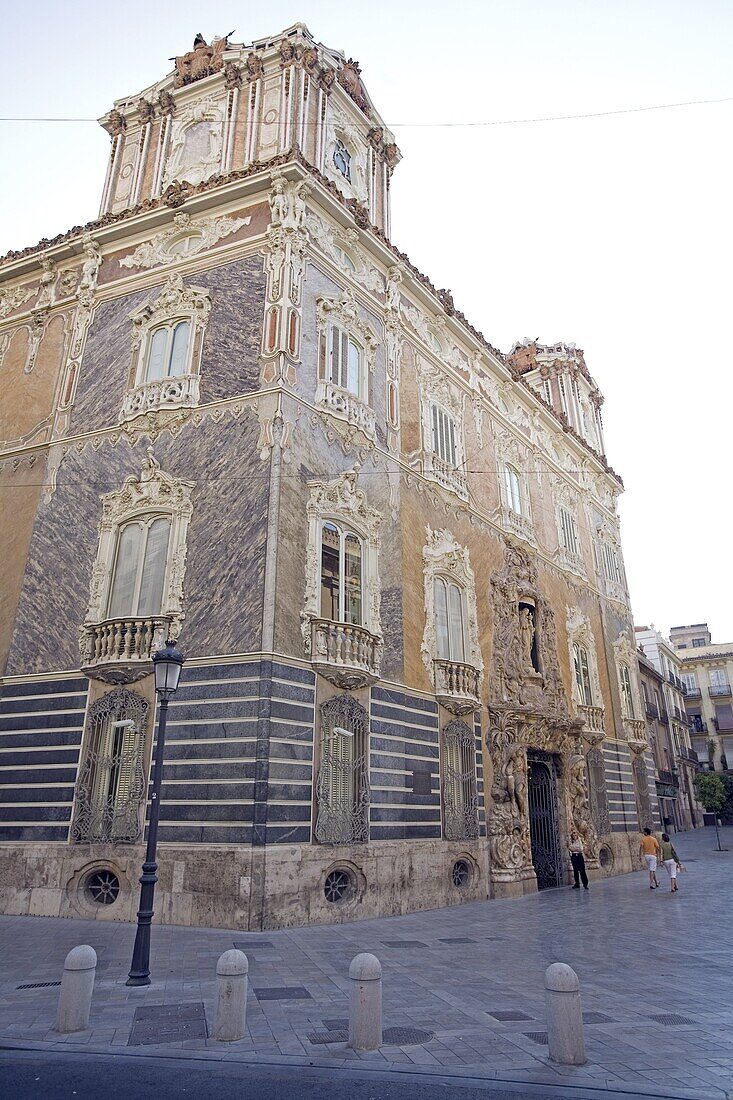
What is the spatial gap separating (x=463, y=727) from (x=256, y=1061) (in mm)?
13911

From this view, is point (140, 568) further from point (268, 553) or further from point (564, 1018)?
point (564, 1018)

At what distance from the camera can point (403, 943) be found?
473 inches

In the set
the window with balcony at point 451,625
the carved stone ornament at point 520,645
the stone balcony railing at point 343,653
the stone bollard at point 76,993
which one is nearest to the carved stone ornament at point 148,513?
the stone balcony railing at point 343,653

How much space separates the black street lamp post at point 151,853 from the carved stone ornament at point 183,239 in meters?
13.2

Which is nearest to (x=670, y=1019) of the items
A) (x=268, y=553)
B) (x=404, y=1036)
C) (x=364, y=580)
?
(x=404, y=1036)

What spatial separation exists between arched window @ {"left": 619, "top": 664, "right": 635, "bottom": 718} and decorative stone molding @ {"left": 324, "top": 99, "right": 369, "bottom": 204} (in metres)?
21.7

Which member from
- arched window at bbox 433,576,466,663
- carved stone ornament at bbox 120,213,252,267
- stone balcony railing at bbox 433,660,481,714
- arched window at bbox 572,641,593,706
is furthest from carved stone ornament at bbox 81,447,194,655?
arched window at bbox 572,641,593,706

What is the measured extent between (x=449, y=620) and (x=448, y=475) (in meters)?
4.58

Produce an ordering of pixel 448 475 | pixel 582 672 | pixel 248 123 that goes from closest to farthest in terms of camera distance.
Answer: pixel 248 123 → pixel 448 475 → pixel 582 672

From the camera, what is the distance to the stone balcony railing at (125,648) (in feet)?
49.5

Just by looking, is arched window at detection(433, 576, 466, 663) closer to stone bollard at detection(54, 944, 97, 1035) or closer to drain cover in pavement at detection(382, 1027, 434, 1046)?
drain cover in pavement at detection(382, 1027, 434, 1046)

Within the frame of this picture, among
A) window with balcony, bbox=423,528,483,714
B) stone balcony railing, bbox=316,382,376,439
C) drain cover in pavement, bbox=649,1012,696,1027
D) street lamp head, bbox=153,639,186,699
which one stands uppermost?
stone balcony railing, bbox=316,382,376,439

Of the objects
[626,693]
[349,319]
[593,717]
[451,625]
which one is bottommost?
[593,717]

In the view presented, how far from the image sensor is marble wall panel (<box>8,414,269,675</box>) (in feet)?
48.7
